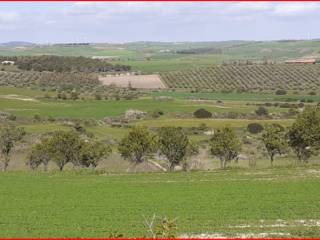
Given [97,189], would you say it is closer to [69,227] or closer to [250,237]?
[69,227]

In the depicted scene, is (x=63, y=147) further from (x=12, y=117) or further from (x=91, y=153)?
(x=12, y=117)

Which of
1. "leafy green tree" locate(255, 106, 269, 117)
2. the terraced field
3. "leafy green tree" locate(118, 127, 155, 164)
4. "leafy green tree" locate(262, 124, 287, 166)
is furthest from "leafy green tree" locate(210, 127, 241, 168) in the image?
the terraced field

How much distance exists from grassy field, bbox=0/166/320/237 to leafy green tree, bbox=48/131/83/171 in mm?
7764

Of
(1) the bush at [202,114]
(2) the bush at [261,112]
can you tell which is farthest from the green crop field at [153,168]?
(2) the bush at [261,112]

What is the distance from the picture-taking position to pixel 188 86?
17400 centimetres

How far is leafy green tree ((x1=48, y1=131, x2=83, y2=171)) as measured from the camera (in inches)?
2226

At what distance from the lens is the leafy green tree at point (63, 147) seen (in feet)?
185

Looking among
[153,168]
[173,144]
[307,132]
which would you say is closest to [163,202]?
[173,144]

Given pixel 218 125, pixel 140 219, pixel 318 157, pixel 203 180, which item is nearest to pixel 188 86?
pixel 218 125

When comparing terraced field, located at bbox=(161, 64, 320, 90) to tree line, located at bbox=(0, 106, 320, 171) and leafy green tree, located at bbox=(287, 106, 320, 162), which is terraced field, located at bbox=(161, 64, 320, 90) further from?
leafy green tree, located at bbox=(287, 106, 320, 162)

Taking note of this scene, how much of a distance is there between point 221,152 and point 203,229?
34230 mm

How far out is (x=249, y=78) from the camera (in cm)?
18412

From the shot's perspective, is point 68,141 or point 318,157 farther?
point 318,157

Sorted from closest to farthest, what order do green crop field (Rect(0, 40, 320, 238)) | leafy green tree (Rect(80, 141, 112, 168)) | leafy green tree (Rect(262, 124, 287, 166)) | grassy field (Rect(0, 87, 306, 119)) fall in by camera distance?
green crop field (Rect(0, 40, 320, 238)) → leafy green tree (Rect(80, 141, 112, 168)) → leafy green tree (Rect(262, 124, 287, 166)) → grassy field (Rect(0, 87, 306, 119))
